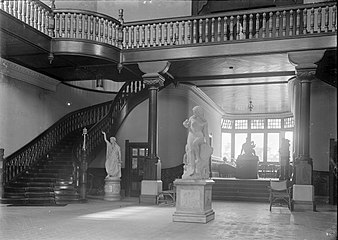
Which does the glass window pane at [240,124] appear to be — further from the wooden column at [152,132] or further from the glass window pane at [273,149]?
the wooden column at [152,132]

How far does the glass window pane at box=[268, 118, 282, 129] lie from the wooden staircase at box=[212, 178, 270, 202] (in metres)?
9.99

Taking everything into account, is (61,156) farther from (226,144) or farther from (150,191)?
(226,144)

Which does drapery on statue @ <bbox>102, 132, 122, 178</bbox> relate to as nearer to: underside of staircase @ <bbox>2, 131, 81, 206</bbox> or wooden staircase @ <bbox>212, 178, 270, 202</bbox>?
underside of staircase @ <bbox>2, 131, 81, 206</bbox>

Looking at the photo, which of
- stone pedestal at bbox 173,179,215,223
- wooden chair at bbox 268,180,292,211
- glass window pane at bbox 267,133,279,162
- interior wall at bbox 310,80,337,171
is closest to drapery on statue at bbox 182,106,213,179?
stone pedestal at bbox 173,179,215,223

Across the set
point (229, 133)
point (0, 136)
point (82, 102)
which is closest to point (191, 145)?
→ point (0, 136)

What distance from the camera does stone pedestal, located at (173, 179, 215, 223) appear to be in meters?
8.66

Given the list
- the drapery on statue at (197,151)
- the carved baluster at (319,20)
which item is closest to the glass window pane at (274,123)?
the carved baluster at (319,20)

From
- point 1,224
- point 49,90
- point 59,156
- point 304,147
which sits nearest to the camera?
point 1,224

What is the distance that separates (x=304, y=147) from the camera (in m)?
11.3

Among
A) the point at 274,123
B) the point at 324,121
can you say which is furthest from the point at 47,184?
the point at 274,123

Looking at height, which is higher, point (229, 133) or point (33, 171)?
point (229, 133)

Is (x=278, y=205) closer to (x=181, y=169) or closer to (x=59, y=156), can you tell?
(x=181, y=169)

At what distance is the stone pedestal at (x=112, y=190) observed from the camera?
13430mm

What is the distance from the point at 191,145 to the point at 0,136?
653 centimetres
